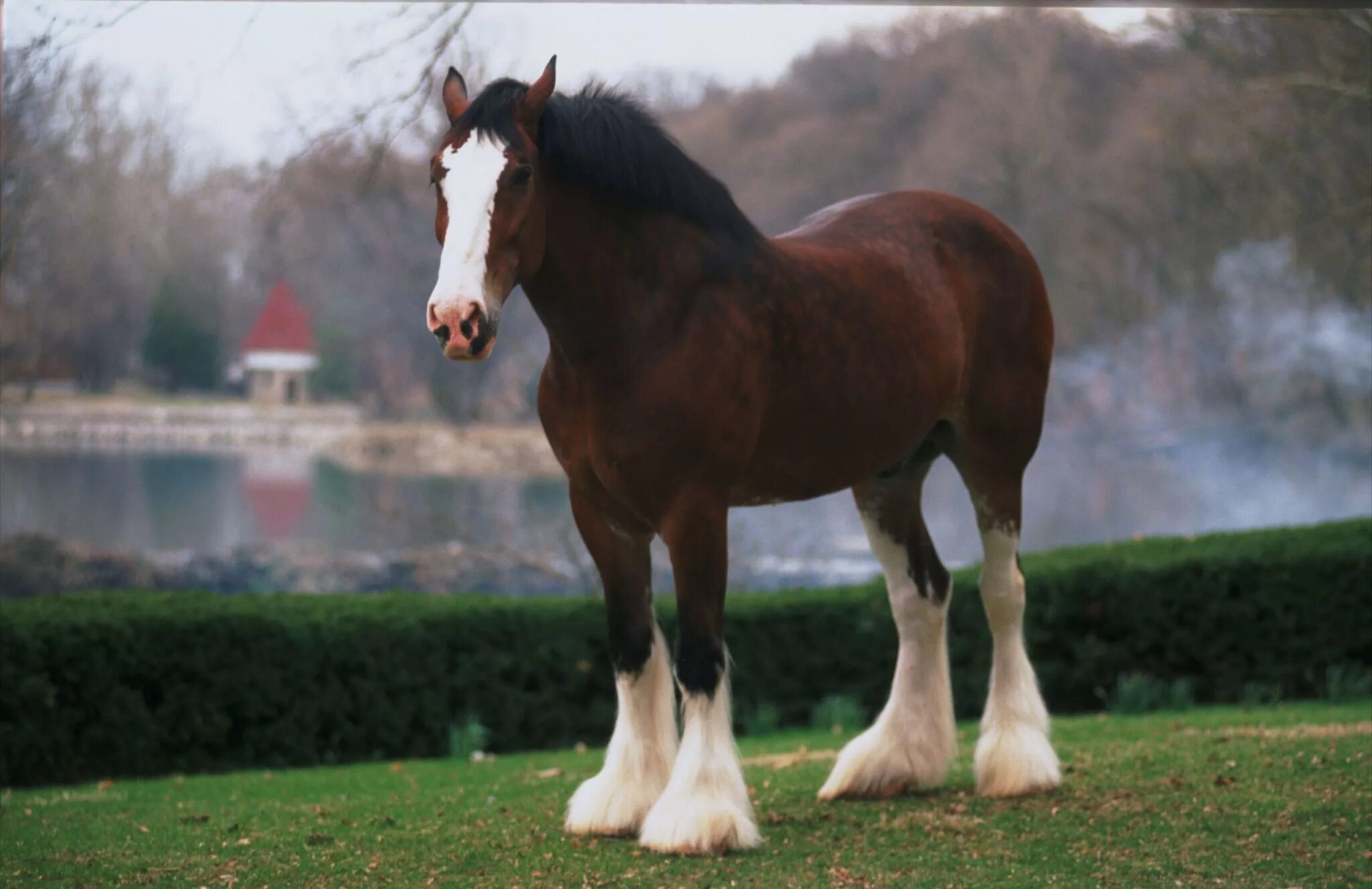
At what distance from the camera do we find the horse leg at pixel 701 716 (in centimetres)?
376

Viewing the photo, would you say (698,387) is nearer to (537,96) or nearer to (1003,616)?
(537,96)

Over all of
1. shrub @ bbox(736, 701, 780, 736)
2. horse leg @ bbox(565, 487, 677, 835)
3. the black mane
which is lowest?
shrub @ bbox(736, 701, 780, 736)

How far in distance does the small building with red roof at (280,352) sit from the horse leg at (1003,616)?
7523 mm

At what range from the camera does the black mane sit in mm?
3582

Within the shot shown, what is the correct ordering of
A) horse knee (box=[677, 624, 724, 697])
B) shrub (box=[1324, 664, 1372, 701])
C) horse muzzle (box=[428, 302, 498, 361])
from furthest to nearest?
1. shrub (box=[1324, 664, 1372, 701])
2. horse knee (box=[677, 624, 724, 697])
3. horse muzzle (box=[428, 302, 498, 361])

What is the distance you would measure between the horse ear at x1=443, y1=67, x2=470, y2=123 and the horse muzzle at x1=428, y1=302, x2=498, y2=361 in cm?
67

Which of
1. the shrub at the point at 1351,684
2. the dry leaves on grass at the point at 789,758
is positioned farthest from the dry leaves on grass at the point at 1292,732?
the dry leaves on grass at the point at 789,758

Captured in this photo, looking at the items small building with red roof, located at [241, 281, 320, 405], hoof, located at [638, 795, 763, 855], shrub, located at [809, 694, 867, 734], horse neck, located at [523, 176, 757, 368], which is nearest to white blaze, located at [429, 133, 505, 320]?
horse neck, located at [523, 176, 757, 368]

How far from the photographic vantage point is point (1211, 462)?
12617 millimetres

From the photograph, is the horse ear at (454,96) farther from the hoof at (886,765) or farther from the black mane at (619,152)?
the hoof at (886,765)

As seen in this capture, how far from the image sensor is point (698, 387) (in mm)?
3799

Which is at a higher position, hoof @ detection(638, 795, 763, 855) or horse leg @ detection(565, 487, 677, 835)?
horse leg @ detection(565, 487, 677, 835)

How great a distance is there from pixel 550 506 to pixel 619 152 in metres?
7.86

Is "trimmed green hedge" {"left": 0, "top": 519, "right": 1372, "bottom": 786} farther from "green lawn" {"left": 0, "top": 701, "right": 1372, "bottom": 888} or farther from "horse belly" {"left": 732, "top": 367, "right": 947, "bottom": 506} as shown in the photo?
"horse belly" {"left": 732, "top": 367, "right": 947, "bottom": 506}
